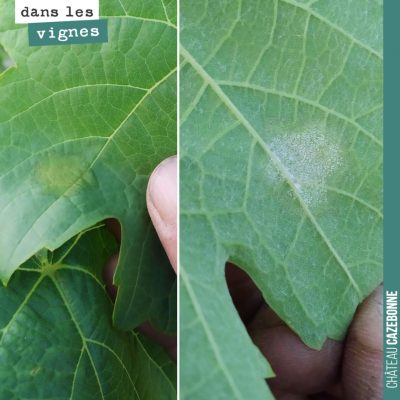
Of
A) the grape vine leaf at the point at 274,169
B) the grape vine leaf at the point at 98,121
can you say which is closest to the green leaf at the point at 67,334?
the grape vine leaf at the point at 98,121

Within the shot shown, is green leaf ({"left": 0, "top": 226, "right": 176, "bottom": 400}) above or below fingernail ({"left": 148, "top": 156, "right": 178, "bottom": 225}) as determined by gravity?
below

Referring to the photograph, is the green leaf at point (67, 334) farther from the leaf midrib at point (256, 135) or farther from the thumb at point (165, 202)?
the leaf midrib at point (256, 135)

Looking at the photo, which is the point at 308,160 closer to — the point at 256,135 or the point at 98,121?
the point at 256,135

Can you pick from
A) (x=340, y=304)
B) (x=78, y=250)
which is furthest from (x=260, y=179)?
(x=78, y=250)

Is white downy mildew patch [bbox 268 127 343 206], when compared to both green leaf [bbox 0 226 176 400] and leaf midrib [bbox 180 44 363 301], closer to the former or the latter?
leaf midrib [bbox 180 44 363 301]

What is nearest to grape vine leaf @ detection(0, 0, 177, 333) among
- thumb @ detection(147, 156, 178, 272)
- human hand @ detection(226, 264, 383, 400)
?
thumb @ detection(147, 156, 178, 272)

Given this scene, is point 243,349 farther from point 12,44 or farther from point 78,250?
point 12,44

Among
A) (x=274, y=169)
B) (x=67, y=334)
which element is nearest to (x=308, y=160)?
(x=274, y=169)
